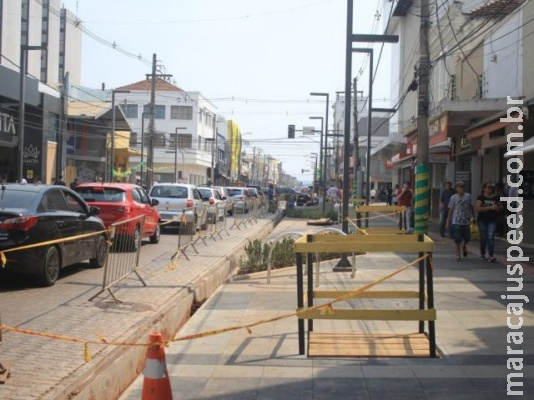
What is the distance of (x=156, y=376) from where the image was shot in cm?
439

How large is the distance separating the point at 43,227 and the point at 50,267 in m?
0.63

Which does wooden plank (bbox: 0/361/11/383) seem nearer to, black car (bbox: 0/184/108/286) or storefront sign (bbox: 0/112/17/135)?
black car (bbox: 0/184/108/286)

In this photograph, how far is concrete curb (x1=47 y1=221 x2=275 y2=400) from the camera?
4887 millimetres

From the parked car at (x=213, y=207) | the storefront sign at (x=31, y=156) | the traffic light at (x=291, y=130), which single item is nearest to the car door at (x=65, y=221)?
the parked car at (x=213, y=207)

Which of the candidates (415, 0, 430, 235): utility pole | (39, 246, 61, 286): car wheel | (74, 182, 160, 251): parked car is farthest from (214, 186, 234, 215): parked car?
(39, 246, 61, 286): car wheel

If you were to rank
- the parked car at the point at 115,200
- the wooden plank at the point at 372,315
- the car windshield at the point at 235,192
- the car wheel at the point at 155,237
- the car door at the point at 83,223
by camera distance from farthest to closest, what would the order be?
1. the car windshield at the point at 235,192
2. the car wheel at the point at 155,237
3. the parked car at the point at 115,200
4. the car door at the point at 83,223
5. the wooden plank at the point at 372,315

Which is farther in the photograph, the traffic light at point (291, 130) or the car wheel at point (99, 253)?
the traffic light at point (291, 130)

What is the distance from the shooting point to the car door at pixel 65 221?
9867mm

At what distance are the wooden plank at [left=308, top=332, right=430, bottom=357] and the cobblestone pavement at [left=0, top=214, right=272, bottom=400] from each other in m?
1.89

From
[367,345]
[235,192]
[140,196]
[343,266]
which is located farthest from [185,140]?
[367,345]

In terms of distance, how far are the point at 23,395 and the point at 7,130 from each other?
3000 centimetres

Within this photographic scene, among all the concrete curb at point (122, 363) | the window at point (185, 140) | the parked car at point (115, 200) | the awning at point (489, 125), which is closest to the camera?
the concrete curb at point (122, 363)

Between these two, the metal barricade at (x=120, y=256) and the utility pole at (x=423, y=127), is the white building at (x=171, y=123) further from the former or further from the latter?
the metal barricade at (x=120, y=256)

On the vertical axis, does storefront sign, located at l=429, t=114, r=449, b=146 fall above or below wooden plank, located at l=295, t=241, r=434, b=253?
above
